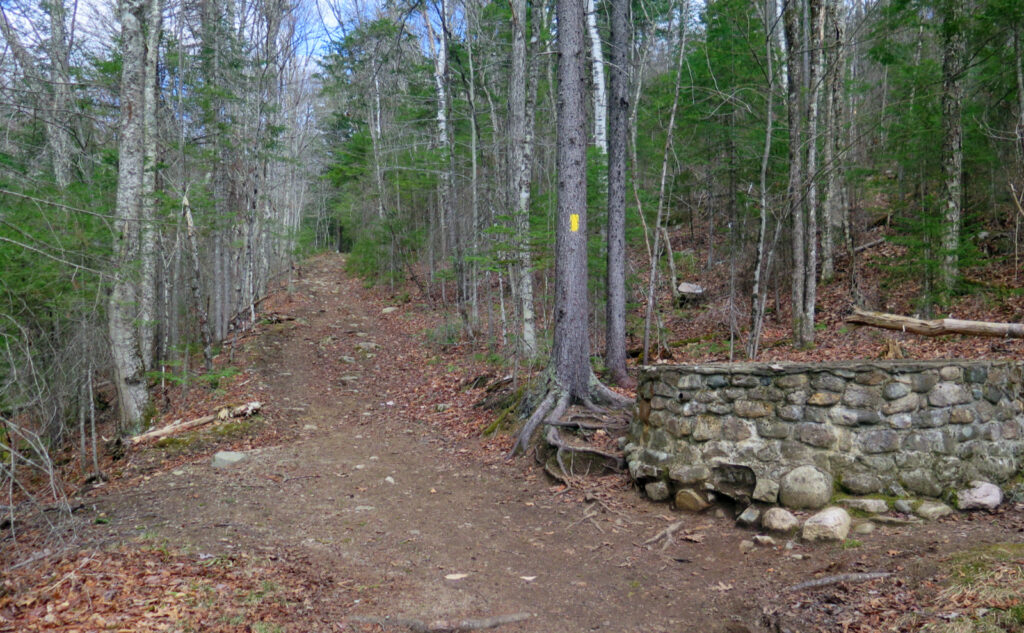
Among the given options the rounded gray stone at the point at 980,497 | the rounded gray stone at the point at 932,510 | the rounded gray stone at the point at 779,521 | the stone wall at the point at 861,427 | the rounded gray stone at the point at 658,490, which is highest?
the stone wall at the point at 861,427

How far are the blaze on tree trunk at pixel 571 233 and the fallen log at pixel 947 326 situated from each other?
316 centimetres

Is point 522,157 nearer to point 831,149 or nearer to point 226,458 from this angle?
point 226,458

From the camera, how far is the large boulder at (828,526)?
432 cm

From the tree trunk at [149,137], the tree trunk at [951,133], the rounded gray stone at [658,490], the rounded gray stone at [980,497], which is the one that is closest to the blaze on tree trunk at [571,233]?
the rounded gray stone at [658,490]

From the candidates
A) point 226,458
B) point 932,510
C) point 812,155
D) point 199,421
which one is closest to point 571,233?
point 932,510

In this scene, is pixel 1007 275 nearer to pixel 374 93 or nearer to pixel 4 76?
pixel 4 76

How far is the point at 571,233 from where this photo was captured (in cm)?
757

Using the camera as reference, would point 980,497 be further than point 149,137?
No

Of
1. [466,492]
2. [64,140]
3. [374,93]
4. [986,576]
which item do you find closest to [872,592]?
[986,576]

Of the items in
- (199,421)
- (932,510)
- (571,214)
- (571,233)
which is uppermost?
(571,214)

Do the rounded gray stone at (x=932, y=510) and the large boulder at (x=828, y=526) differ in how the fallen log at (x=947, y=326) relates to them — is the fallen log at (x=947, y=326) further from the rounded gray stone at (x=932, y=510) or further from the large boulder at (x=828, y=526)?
the large boulder at (x=828, y=526)

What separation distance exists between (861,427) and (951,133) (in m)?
8.49

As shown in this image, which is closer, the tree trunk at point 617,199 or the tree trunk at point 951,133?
the tree trunk at point 617,199

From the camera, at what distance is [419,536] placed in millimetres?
5340
